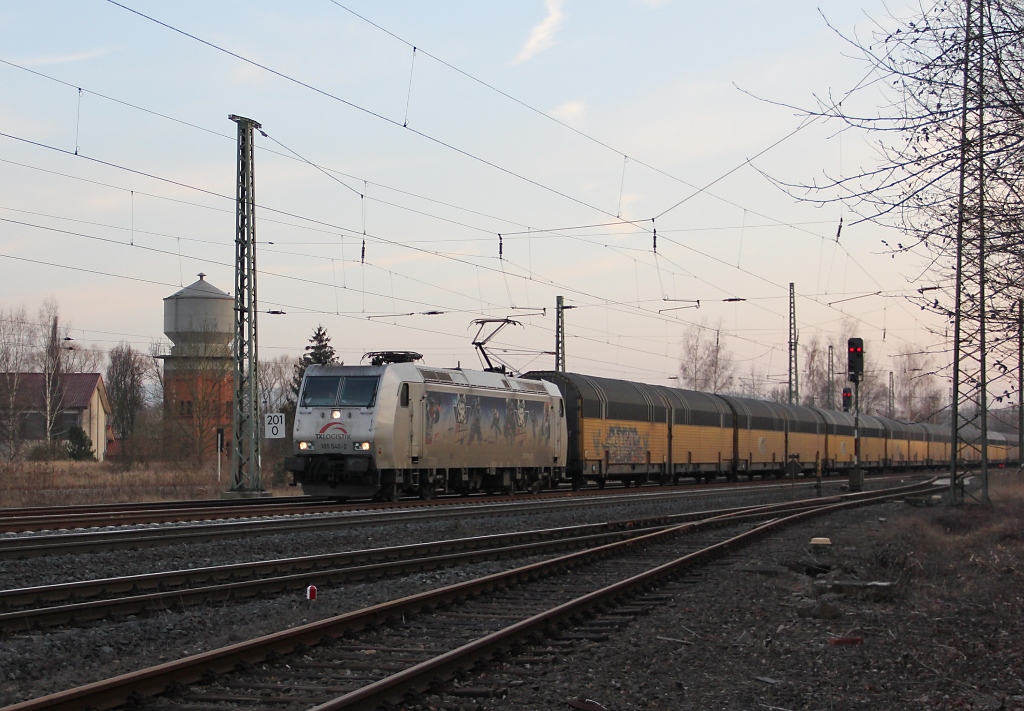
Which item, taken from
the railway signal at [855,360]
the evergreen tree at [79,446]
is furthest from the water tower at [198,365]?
the railway signal at [855,360]

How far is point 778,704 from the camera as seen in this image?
269 inches

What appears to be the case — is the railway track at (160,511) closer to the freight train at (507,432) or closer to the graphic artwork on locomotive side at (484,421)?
the freight train at (507,432)

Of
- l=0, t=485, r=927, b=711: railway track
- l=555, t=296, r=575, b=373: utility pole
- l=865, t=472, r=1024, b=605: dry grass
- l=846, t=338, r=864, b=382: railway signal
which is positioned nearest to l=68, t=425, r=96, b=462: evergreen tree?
l=555, t=296, r=575, b=373: utility pole

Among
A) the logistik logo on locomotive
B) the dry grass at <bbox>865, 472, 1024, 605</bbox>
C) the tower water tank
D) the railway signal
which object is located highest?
the tower water tank

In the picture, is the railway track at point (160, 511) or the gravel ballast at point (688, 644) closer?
the gravel ballast at point (688, 644)

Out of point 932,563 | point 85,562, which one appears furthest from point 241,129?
point 932,563

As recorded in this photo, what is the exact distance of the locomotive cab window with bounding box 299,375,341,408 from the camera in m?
24.0

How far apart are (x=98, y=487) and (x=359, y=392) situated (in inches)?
471

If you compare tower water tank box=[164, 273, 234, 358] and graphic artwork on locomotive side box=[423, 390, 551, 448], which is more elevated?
tower water tank box=[164, 273, 234, 358]

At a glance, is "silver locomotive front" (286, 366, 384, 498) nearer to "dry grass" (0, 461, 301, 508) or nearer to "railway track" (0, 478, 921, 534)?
"railway track" (0, 478, 921, 534)

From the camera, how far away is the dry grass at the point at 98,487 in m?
27.8

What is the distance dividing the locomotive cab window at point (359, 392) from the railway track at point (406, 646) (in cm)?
1046

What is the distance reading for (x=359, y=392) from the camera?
77.5ft

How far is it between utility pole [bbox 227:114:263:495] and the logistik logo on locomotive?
1973 mm
